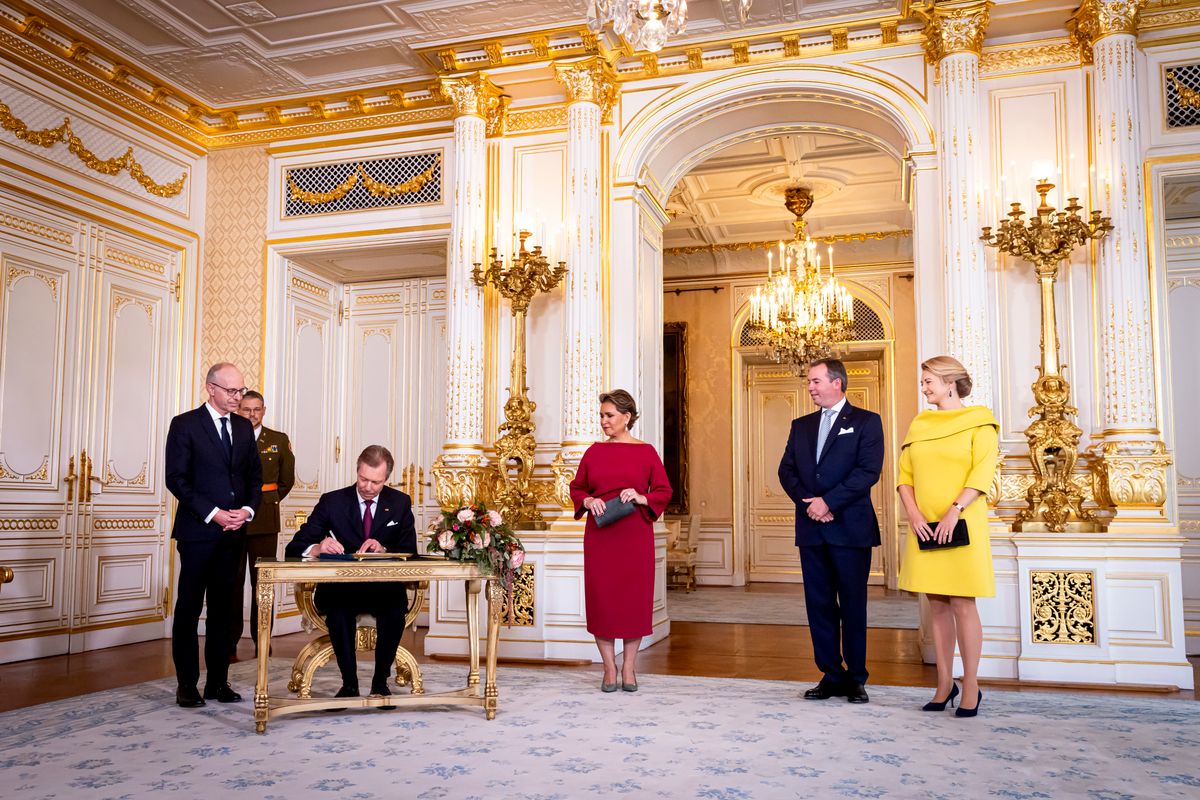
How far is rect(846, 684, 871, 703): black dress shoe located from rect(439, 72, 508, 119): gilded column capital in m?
4.60

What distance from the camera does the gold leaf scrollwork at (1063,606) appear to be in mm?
5090

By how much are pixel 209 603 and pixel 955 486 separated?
3.46 metres

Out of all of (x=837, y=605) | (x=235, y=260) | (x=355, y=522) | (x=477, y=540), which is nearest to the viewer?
(x=477, y=540)

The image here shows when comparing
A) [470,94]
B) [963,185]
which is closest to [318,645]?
[470,94]

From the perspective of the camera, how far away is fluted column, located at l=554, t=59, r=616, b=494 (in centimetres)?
636

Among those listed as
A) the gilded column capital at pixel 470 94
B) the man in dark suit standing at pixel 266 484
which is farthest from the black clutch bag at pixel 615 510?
the gilded column capital at pixel 470 94

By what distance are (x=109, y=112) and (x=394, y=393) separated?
300 centimetres

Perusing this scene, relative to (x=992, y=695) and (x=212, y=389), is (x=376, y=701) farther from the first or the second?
(x=992, y=695)

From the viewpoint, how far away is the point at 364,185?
7434 mm

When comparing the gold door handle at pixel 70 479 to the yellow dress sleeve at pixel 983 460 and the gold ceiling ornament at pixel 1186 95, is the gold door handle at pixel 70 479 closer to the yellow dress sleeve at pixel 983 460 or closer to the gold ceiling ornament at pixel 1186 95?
the yellow dress sleeve at pixel 983 460

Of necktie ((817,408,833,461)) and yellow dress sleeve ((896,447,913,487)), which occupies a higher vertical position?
necktie ((817,408,833,461))

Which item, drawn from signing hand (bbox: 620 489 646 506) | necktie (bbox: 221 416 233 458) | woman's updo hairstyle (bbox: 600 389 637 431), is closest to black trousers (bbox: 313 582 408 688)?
necktie (bbox: 221 416 233 458)

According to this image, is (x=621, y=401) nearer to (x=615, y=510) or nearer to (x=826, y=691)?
(x=615, y=510)

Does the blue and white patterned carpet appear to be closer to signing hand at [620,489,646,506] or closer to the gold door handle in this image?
signing hand at [620,489,646,506]
